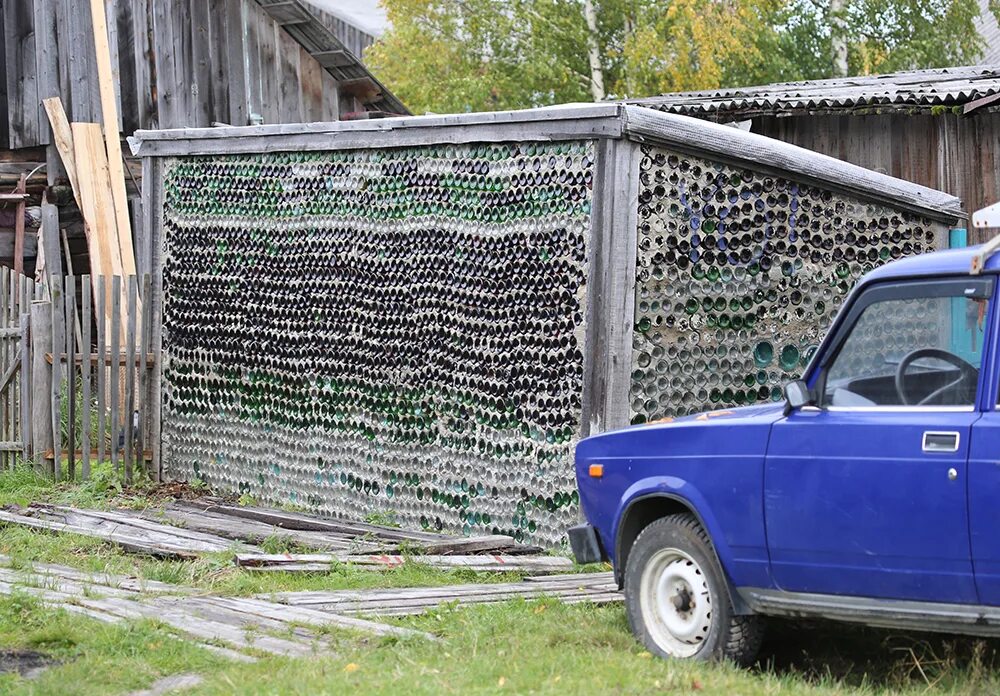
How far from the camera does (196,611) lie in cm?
751

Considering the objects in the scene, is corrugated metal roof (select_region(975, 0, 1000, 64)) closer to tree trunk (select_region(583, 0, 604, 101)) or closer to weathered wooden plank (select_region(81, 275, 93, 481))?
tree trunk (select_region(583, 0, 604, 101))

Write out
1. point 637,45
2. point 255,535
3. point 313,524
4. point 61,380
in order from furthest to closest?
point 637,45 → point 61,380 → point 313,524 → point 255,535

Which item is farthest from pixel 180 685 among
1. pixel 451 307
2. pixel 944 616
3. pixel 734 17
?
pixel 734 17

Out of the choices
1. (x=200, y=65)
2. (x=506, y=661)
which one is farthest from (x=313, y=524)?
(x=200, y=65)

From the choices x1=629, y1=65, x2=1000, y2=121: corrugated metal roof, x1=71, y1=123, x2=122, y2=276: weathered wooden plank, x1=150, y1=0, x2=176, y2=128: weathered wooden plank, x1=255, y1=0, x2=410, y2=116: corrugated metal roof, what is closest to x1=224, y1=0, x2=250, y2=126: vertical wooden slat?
x1=255, y1=0, x2=410, y2=116: corrugated metal roof

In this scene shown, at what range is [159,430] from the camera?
485 inches

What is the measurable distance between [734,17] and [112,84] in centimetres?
1363

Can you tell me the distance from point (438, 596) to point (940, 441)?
3.35 meters

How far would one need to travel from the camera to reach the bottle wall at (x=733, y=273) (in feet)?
29.9

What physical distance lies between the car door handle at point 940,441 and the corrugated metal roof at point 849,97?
772 centimetres

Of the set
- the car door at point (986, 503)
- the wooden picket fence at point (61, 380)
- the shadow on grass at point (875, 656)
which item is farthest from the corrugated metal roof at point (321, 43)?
the car door at point (986, 503)

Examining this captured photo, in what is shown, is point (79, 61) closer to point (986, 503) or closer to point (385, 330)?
point (385, 330)

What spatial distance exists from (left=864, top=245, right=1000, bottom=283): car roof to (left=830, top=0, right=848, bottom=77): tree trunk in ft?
79.2

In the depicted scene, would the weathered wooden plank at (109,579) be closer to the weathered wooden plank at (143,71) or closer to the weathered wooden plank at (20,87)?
the weathered wooden plank at (20,87)
